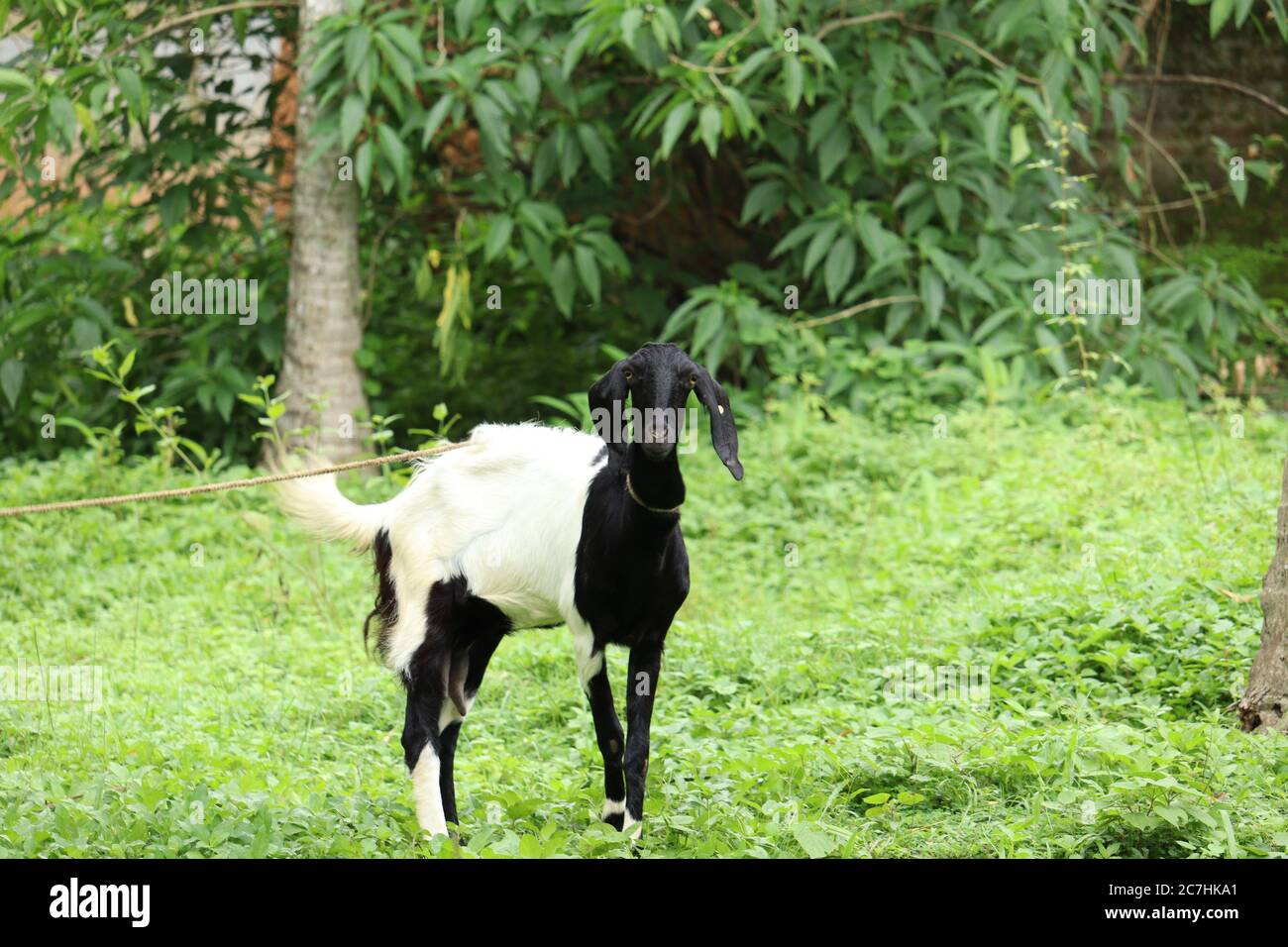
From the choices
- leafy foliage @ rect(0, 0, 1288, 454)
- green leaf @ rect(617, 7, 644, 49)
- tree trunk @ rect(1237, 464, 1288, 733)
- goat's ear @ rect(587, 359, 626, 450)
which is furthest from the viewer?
leafy foliage @ rect(0, 0, 1288, 454)

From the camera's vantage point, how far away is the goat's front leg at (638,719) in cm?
388

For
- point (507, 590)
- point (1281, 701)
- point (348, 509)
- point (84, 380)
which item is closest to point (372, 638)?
point (348, 509)

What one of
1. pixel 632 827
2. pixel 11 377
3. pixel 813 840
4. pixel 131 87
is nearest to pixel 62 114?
pixel 131 87

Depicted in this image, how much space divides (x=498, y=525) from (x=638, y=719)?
712mm

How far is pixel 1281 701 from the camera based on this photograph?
14.5 ft

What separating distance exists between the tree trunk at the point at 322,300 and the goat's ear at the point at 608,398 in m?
4.67

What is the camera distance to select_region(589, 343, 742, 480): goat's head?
3.62 m

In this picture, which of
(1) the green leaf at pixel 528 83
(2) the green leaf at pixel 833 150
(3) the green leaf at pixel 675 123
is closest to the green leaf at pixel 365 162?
(1) the green leaf at pixel 528 83

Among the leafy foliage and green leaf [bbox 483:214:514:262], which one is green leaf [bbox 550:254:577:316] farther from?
green leaf [bbox 483:214:514:262]

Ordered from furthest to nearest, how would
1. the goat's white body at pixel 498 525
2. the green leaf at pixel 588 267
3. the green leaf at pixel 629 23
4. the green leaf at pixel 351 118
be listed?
the green leaf at pixel 588 267 → the green leaf at pixel 351 118 → the green leaf at pixel 629 23 → the goat's white body at pixel 498 525

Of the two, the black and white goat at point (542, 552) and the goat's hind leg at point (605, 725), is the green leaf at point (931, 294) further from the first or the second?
the goat's hind leg at point (605, 725)

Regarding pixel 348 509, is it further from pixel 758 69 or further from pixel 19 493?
pixel 758 69

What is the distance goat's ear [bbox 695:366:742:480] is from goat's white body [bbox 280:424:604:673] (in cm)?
52

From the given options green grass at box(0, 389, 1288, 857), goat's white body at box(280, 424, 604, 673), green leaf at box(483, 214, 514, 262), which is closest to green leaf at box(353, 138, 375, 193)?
green leaf at box(483, 214, 514, 262)
